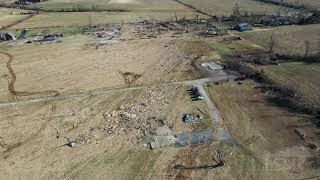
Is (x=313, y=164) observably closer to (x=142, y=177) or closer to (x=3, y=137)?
(x=142, y=177)

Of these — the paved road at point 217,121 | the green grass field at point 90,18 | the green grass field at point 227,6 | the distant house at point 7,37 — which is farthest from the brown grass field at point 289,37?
the distant house at point 7,37

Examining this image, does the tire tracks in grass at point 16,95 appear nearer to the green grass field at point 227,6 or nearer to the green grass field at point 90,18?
the green grass field at point 90,18

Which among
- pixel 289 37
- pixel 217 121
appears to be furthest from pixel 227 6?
pixel 217 121

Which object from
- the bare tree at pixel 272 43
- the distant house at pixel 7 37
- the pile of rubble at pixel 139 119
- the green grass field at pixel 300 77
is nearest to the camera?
the pile of rubble at pixel 139 119

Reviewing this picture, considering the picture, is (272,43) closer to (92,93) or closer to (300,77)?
(300,77)

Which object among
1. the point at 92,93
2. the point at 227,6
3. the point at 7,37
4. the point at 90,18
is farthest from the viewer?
the point at 227,6

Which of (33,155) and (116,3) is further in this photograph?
(116,3)

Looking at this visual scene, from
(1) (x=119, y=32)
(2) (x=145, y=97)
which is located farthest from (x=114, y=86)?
(1) (x=119, y=32)

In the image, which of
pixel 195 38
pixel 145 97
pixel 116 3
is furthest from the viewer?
pixel 116 3
